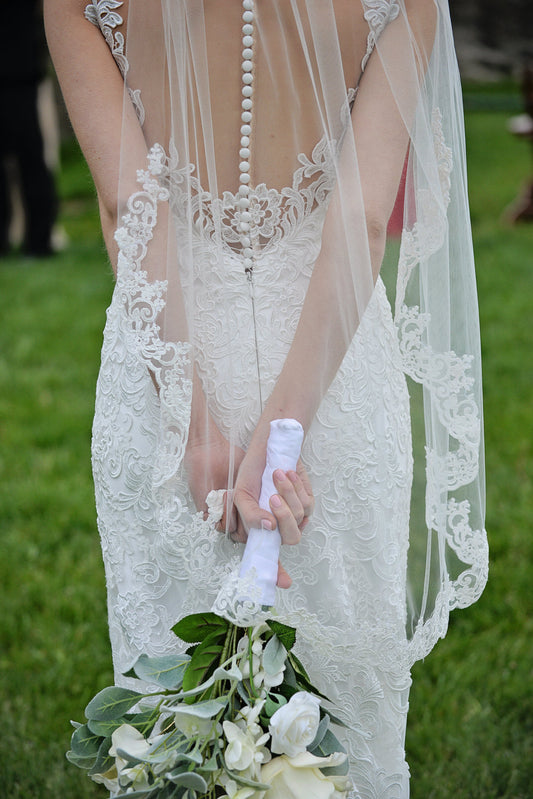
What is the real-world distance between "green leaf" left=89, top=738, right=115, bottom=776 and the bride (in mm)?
306

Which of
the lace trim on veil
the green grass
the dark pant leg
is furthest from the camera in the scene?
the dark pant leg

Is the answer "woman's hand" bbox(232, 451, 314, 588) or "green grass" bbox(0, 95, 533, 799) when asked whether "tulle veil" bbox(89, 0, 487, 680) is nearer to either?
"woman's hand" bbox(232, 451, 314, 588)

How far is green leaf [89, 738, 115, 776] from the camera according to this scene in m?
1.40

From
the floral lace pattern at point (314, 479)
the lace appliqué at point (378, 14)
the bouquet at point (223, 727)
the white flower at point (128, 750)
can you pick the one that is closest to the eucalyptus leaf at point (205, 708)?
the bouquet at point (223, 727)

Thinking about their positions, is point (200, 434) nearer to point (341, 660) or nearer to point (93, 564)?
point (341, 660)

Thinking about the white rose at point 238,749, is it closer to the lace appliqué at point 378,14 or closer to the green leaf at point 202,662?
the green leaf at point 202,662

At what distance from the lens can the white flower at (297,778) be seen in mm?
1302

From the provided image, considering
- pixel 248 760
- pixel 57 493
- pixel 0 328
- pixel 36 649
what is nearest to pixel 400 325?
pixel 248 760

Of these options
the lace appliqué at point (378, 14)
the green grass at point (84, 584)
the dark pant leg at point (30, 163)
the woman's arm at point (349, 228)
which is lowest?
the green grass at point (84, 584)

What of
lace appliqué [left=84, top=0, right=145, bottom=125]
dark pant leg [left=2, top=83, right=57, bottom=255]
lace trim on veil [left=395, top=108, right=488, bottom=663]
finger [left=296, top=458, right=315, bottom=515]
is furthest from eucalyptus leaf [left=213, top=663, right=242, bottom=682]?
dark pant leg [left=2, top=83, right=57, bottom=255]

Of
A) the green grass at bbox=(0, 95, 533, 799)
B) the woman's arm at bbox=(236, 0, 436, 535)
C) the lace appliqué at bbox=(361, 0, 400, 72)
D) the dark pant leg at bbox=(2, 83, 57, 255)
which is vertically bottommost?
the green grass at bbox=(0, 95, 533, 799)

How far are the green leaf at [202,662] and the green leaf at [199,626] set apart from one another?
0.05 ft

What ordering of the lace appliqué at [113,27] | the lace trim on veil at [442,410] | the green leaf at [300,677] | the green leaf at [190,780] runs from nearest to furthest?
the green leaf at [190,780] → the green leaf at [300,677] → the lace appliqué at [113,27] → the lace trim on veil at [442,410]

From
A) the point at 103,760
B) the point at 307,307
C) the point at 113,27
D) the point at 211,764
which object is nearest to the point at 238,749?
the point at 211,764
